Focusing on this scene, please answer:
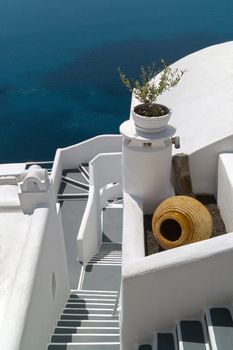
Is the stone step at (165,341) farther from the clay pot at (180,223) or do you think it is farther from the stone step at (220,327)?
the clay pot at (180,223)

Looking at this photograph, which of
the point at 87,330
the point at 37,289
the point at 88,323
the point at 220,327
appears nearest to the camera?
the point at 220,327

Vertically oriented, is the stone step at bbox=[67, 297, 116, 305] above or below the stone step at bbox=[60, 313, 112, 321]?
above

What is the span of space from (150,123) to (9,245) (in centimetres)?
360

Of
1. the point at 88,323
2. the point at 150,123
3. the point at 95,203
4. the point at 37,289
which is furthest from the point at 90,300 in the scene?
the point at 150,123

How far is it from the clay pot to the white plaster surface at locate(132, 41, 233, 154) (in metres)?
1.85

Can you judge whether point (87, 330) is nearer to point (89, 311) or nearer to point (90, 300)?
point (89, 311)

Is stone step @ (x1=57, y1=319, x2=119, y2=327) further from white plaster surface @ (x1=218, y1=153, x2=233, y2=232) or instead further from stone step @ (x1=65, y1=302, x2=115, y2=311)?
white plaster surface @ (x1=218, y1=153, x2=233, y2=232)

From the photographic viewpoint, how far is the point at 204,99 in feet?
35.0

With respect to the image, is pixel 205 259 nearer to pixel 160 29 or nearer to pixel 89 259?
pixel 89 259

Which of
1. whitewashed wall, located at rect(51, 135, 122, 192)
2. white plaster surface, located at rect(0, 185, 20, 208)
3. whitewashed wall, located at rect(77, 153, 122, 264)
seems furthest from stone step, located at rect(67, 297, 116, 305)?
whitewashed wall, located at rect(51, 135, 122, 192)

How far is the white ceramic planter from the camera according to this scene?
7895 mm

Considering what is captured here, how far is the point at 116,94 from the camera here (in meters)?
39.6

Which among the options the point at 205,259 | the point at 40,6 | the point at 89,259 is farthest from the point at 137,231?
the point at 40,6

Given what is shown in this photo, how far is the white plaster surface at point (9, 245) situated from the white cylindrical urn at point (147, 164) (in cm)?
235
